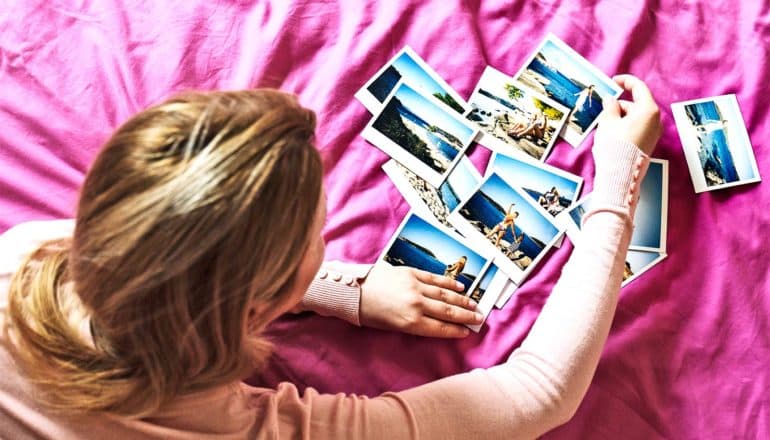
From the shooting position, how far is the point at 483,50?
1.29 meters

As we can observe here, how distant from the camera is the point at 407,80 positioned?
4.12ft

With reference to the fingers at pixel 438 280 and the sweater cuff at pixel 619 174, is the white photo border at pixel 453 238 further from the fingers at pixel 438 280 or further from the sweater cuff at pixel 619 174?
the sweater cuff at pixel 619 174

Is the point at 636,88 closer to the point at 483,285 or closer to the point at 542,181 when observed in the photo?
the point at 542,181

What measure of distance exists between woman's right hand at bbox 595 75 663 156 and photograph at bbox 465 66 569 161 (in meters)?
0.09

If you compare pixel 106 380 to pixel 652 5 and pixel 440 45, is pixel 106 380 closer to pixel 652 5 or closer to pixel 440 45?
pixel 440 45

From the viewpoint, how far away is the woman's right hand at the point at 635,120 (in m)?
1.12

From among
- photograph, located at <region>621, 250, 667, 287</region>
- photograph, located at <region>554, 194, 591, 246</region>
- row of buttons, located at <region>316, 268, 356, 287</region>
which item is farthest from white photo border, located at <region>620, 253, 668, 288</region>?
row of buttons, located at <region>316, 268, 356, 287</region>

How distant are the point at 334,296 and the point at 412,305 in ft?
0.39

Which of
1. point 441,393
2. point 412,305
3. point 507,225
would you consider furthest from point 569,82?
point 441,393

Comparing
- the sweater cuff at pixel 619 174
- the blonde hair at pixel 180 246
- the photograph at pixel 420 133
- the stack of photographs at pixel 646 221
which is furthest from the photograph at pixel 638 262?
the blonde hair at pixel 180 246

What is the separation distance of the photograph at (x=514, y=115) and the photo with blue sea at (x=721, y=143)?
0.81 feet

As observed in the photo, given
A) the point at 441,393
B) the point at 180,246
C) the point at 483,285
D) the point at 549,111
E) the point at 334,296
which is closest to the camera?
the point at 180,246

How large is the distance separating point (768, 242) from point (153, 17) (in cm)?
117

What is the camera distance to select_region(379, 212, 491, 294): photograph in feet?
3.72
